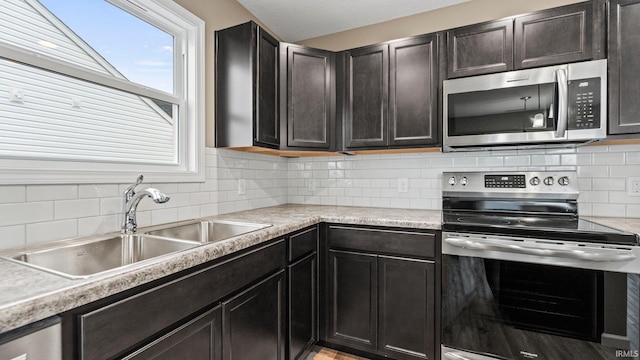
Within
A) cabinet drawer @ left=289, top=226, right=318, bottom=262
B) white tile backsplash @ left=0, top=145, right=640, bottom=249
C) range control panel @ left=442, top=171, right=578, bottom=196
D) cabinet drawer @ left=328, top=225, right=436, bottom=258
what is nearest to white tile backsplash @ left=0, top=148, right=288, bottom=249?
white tile backsplash @ left=0, top=145, right=640, bottom=249

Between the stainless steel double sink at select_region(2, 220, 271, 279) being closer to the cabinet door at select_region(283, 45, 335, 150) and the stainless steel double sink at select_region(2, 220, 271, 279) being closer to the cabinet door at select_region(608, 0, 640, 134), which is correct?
the cabinet door at select_region(283, 45, 335, 150)

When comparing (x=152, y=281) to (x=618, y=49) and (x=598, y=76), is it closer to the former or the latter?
(x=598, y=76)

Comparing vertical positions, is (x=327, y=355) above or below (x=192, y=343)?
below

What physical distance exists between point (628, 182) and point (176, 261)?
2633mm

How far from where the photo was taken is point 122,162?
1.56 metres

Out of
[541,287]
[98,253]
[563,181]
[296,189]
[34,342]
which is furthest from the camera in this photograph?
[296,189]

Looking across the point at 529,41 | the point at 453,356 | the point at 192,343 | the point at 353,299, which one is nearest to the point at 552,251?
the point at 453,356

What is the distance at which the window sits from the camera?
1212 mm

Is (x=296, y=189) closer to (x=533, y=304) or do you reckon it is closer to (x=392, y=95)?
(x=392, y=95)

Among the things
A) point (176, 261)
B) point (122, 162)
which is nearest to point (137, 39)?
point (122, 162)

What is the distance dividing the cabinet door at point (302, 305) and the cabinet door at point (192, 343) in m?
0.60

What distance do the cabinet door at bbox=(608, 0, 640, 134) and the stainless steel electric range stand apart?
39 cm

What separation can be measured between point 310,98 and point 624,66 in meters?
1.89

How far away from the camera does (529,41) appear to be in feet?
6.05
